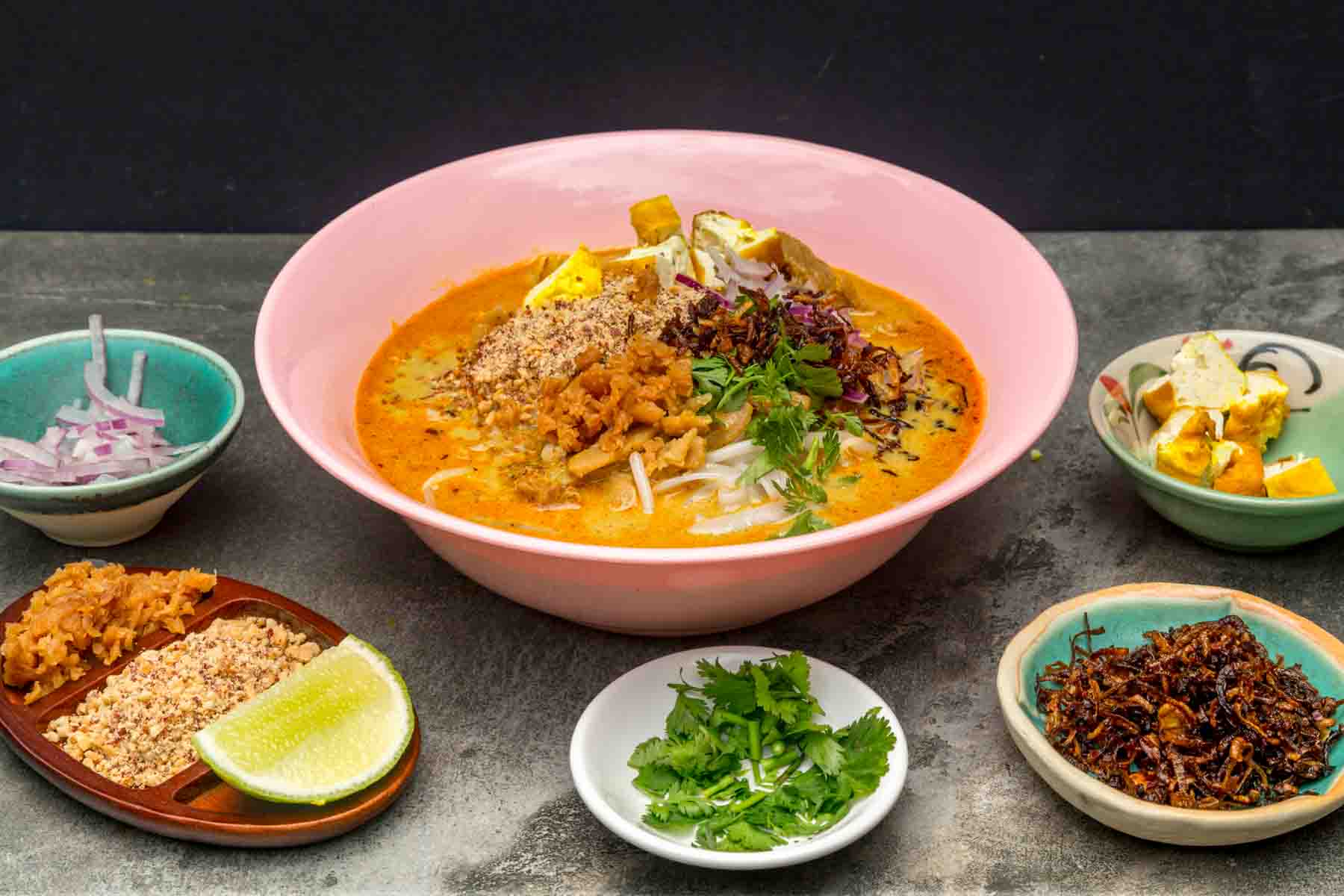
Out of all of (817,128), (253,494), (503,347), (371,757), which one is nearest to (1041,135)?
(817,128)

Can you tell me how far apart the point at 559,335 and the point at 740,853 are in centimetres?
140

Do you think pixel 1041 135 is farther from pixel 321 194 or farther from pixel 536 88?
pixel 321 194

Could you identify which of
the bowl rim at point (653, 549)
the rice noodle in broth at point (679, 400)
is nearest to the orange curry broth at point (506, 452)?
the rice noodle in broth at point (679, 400)

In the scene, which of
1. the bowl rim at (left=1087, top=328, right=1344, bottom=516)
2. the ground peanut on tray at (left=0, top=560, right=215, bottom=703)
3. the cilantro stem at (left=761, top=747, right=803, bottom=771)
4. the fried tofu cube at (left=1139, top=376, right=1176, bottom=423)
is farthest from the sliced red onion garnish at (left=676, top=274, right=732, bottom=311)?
the ground peanut on tray at (left=0, top=560, right=215, bottom=703)

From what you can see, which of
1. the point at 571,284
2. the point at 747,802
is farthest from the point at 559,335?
the point at 747,802

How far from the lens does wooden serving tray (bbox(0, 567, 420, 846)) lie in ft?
9.00

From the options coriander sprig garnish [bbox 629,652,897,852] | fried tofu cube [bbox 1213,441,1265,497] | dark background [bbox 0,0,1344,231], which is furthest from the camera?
dark background [bbox 0,0,1344,231]

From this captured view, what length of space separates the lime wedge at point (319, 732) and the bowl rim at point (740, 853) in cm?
36

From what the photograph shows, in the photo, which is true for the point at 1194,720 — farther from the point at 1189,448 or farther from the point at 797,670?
the point at 1189,448

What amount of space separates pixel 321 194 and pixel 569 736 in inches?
116

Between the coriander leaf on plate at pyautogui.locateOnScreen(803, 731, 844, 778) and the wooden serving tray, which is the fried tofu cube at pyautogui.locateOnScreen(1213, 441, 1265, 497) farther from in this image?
the wooden serving tray

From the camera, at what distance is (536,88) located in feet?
16.8

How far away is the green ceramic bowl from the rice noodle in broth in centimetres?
38

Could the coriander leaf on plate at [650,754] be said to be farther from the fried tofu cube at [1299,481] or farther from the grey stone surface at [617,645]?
the fried tofu cube at [1299,481]
